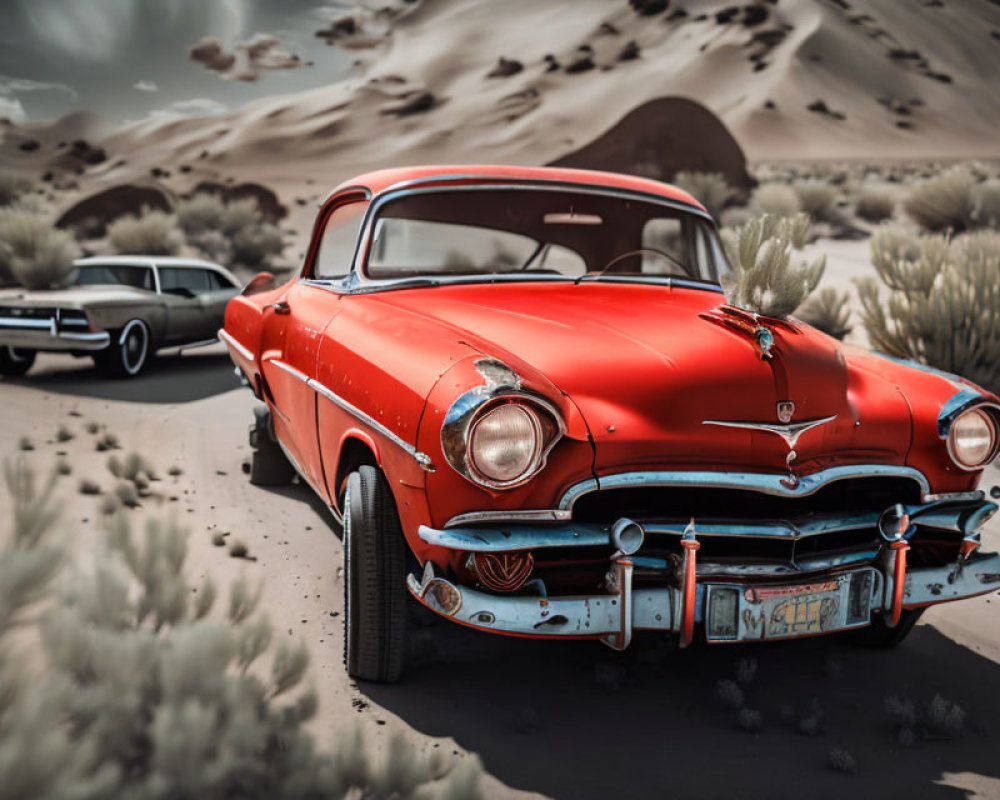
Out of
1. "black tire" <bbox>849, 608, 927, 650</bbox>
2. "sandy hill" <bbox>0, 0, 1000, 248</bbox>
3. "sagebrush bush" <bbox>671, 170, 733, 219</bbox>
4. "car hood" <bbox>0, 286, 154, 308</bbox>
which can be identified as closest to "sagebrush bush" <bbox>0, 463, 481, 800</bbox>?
"black tire" <bbox>849, 608, 927, 650</bbox>

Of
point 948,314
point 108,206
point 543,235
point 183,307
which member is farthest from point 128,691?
point 108,206

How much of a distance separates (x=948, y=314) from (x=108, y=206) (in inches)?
796

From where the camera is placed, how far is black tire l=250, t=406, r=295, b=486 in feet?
16.6

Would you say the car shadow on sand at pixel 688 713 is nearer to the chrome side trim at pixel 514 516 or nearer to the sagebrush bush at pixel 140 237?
the chrome side trim at pixel 514 516

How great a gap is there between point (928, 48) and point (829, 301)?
263 feet

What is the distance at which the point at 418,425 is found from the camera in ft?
8.34

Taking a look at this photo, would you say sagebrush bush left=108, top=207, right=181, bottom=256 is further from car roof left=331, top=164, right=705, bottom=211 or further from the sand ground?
car roof left=331, top=164, right=705, bottom=211

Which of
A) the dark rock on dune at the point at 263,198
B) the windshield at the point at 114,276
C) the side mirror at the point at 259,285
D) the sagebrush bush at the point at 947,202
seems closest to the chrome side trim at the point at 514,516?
the side mirror at the point at 259,285

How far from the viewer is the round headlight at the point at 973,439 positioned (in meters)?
2.98

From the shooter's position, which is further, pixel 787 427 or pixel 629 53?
pixel 629 53

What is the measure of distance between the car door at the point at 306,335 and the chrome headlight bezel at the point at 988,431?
2.27m

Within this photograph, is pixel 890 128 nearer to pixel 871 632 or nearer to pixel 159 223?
pixel 159 223

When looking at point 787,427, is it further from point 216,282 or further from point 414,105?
point 414,105

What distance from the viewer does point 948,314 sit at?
23.7 feet
